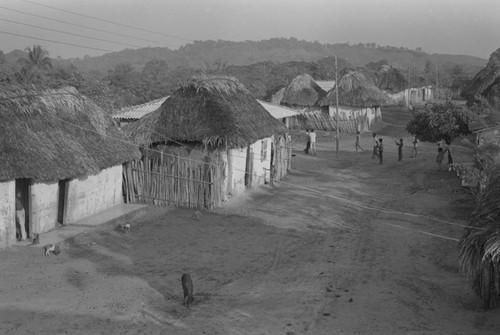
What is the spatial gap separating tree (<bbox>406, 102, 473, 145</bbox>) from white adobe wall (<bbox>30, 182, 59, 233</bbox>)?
13209mm

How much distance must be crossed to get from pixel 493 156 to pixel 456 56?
546 ft

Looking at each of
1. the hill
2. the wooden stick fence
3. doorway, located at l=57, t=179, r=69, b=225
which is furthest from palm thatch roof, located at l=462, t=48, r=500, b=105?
the hill

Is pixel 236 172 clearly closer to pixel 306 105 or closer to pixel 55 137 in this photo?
pixel 55 137

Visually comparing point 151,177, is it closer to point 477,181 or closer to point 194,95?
point 194,95

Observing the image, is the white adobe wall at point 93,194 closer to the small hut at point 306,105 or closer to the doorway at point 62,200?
the doorway at point 62,200

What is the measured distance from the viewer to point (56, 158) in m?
12.0

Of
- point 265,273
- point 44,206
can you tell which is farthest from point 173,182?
point 265,273

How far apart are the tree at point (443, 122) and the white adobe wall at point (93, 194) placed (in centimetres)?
1123

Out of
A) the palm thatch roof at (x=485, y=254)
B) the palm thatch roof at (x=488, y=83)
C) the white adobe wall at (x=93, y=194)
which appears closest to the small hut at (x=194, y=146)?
the white adobe wall at (x=93, y=194)

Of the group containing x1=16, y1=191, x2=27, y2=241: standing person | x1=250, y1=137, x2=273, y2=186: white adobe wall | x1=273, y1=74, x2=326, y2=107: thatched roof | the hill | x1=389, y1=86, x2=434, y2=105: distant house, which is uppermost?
the hill

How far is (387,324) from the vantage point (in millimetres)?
7844

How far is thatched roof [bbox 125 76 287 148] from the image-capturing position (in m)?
15.0

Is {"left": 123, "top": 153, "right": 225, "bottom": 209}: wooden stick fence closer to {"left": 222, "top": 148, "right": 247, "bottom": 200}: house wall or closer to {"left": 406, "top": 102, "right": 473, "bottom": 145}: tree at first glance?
{"left": 222, "top": 148, "right": 247, "bottom": 200}: house wall

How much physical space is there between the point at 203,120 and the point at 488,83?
1421 centimetres
